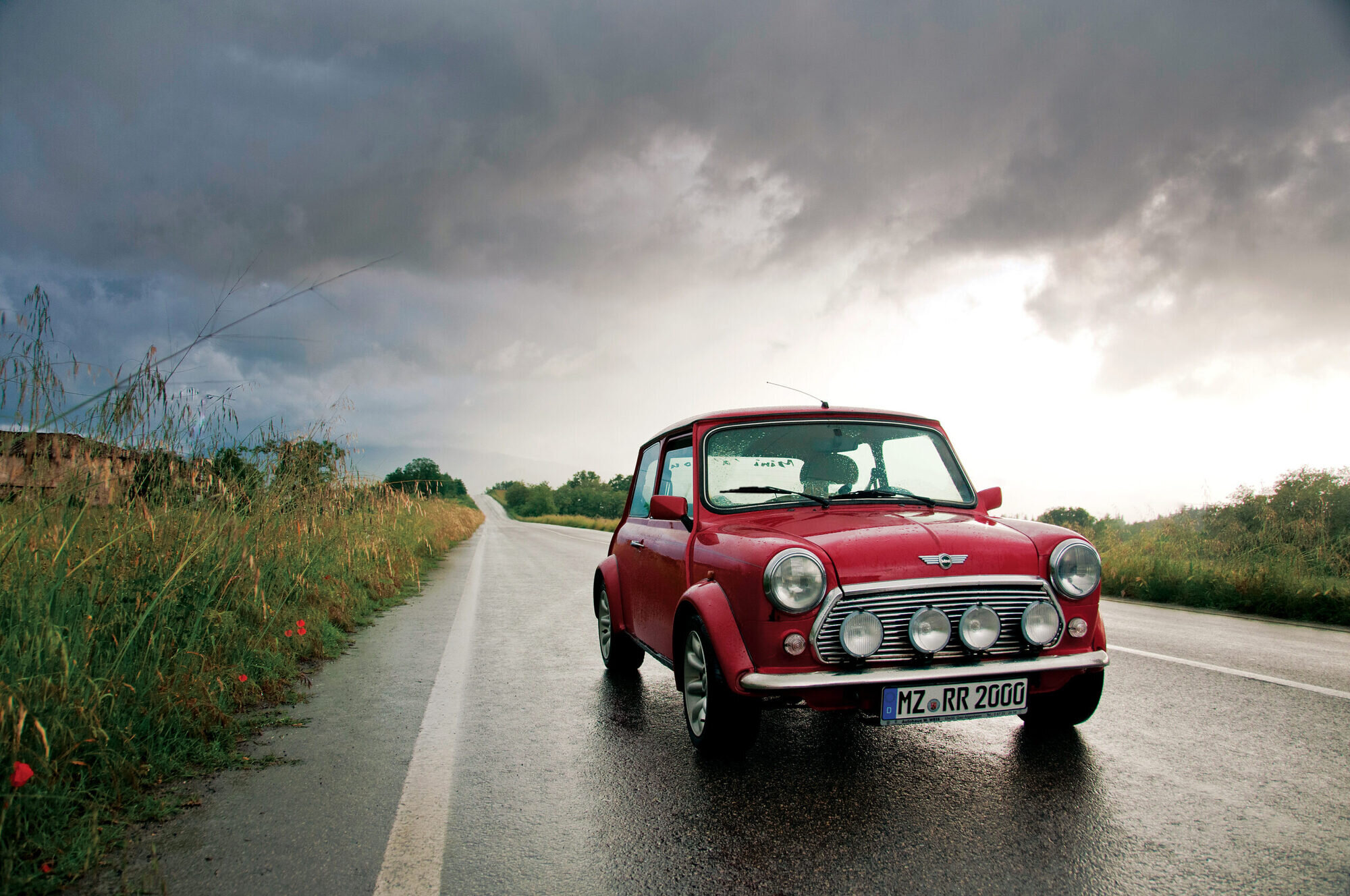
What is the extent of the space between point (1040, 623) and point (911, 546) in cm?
67

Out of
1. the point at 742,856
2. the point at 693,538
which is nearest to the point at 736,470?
the point at 693,538

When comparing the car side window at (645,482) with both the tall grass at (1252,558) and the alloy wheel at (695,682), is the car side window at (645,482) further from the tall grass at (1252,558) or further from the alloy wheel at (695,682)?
the tall grass at (1252,558)

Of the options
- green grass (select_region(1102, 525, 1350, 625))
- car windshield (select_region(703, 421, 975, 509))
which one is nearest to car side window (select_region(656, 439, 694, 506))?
car windshield (select_region(703, 421, 975, 509))

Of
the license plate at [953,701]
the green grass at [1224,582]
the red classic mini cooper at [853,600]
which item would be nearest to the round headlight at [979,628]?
the red classic mini cooper at [853,600]

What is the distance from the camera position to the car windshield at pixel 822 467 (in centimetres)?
456

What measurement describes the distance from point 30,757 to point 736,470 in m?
3.35

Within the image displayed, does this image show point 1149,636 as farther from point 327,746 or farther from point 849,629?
point 327,746

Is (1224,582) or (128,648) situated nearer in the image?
(128,648)

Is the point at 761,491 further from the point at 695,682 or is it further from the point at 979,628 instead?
the point at 979,628

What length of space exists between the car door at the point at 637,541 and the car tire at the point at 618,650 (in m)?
0.20

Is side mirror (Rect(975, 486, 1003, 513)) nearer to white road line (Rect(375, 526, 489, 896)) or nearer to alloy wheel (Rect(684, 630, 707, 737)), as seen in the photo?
alloy wheel (Rect(684, 630, 707, 737))

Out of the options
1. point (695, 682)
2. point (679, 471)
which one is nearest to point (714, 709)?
point (695, 682)

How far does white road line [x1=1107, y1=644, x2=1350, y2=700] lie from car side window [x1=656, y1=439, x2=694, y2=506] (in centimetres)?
407

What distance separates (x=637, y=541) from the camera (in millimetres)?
5410
